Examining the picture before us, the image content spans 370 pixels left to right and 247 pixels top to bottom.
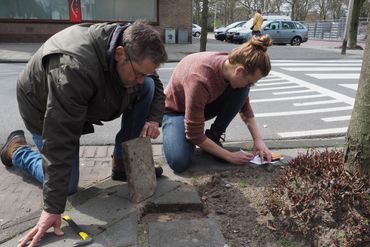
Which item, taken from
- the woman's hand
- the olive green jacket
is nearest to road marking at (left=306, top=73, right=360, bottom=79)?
the woman's hand

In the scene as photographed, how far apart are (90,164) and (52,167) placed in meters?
1.49

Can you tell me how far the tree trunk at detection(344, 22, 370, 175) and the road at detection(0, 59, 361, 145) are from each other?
2.33m

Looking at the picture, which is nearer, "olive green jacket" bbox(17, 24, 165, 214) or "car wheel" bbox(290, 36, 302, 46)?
"olive green jacket" bbox(17, 24, 165, 214)

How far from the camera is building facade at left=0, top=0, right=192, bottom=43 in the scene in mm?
17703

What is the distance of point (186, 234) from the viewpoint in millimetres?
2373

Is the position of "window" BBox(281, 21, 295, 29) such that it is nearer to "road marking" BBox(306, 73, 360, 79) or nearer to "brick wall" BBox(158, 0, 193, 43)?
"brick wall" BBox(158, 0, 193, 43)

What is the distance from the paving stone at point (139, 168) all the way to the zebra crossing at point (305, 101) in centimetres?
231

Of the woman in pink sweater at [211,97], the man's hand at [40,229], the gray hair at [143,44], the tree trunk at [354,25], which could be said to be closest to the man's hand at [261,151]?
the woman in pink sweater at [211,97]

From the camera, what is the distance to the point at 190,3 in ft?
64.0

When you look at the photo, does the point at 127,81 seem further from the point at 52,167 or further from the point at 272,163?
the point at 272,163

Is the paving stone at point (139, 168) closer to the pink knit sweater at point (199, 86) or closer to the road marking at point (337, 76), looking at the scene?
the pink knit sweater at point (199, 86)

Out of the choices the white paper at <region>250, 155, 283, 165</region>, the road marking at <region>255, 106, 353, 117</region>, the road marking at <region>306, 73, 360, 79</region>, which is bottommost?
the road marking at <region>255, 106, 353, 117</region>

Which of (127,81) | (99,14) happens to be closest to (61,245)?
(127,81)

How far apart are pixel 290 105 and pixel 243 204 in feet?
13.3
